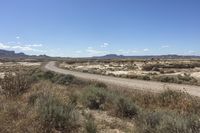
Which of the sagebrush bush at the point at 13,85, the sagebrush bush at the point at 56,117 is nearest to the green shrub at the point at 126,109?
the sagebrush bush at the point at 56,117

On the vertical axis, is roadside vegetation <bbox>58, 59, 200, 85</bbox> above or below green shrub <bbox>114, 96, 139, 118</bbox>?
below

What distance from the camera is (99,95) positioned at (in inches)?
→ 612

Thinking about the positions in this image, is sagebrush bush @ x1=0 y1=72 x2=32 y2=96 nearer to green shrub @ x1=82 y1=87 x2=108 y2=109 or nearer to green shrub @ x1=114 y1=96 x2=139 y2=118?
green shrub @ x1=82 y1=87 x2=108 y2=109

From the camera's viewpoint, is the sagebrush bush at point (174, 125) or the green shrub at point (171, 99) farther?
the green shrub at point (171, 99)

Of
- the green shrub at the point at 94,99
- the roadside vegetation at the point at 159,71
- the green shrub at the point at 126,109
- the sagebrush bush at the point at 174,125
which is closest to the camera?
the sagebrush bush at the point at 174,125

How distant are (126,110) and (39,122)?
14.4 ft

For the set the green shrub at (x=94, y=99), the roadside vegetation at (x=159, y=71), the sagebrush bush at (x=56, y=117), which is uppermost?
the sagebrush bush at (x=56, y=117)

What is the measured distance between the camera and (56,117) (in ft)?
31.3

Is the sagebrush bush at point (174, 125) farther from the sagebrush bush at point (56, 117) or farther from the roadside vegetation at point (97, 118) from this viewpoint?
the sagebrush bush at point (56, 117)

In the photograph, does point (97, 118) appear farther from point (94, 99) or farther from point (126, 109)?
point (94, 99)

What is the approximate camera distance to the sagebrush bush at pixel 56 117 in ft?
30.1

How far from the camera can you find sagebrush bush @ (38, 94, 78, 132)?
30.1 ft

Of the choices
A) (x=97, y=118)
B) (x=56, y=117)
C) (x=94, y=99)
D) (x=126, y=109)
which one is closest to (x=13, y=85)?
(x=94, y=99)

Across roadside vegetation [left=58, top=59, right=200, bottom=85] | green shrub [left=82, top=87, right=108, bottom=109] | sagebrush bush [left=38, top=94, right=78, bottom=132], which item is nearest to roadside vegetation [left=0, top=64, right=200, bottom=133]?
sagebrush bush [left=38, top=94, right=78, bottom=132]
